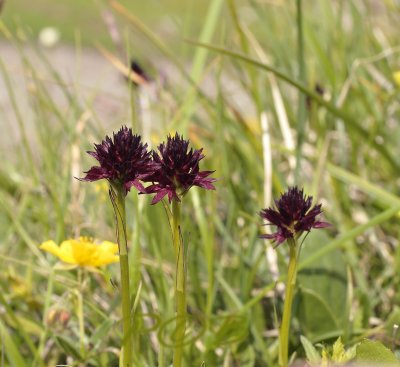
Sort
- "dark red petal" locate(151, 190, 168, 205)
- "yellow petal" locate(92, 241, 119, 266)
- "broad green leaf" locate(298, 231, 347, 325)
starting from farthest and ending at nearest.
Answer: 1. "broad green leaf" locate(298, 231, 347, 325)
2. "yellow petal" locate(92, 241, 119, 266)
3. "dark red petal" locate(151, 190, 168, 205)

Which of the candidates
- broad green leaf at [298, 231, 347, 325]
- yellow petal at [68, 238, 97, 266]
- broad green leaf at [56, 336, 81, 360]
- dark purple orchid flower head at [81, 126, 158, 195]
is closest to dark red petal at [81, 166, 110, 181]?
dark purple orchid flower head at [81, 126, 158, 195]

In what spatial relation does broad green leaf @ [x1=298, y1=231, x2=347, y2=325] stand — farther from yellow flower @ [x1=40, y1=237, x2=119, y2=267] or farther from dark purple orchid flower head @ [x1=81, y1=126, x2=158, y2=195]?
dark purple orchid flower head @ [x1=81, y1=126, x2=158, y2=195]

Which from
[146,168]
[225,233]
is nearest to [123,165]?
[146,168]

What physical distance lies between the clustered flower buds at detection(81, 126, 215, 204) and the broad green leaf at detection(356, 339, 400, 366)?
24cm

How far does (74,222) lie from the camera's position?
4.30 feet

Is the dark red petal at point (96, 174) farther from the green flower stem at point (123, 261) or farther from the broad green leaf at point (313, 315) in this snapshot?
the broad green leaf at point (313, 315)

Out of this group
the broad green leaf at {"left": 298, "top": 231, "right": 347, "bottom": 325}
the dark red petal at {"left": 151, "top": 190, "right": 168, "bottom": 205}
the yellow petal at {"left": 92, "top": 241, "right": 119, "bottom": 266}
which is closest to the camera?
the dark red petal at {"left": 151, "top": 190, "right": 168, "bottom": 205}

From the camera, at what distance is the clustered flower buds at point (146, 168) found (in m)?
0.65

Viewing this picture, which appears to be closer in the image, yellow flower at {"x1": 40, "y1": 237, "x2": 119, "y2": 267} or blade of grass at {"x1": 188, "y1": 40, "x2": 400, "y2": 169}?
yellow flower at {"x1": 40, "y1": 237, "x2": 119, "y2": 267}

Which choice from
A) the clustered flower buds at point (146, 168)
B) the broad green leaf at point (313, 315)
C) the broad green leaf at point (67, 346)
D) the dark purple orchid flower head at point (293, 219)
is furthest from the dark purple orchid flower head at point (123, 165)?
the broad green leaf at point (313, 315)

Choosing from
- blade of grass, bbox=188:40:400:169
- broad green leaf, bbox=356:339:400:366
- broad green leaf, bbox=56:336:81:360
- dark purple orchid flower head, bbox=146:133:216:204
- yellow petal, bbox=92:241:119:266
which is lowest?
broad green leaf, bbox=356:339:400:366

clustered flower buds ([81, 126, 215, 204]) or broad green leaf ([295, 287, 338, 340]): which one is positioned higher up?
clustered flower buds ([81, 126, 215, 204])

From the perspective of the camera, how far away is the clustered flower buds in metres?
0.65

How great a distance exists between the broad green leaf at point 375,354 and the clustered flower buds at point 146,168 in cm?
24
